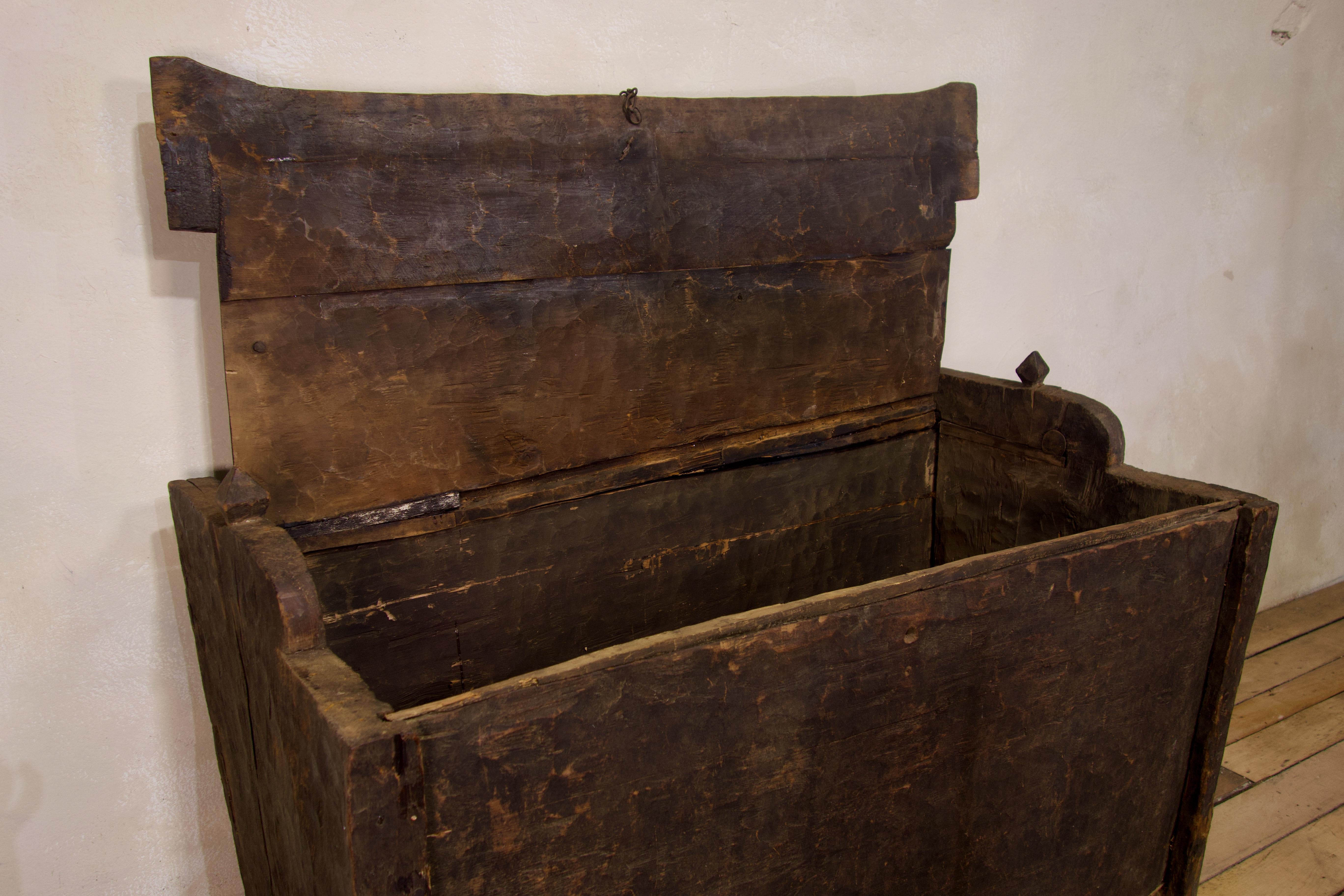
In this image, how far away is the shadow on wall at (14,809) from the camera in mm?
1554

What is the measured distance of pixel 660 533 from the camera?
1.88 m

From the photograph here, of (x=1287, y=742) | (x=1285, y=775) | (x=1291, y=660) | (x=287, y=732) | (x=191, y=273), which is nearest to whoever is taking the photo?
(x=287, y=732)

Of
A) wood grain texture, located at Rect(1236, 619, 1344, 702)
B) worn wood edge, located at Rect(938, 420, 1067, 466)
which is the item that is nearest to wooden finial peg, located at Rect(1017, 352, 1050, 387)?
worn wood edge, located at Rect(938, 420, 1067, 466)

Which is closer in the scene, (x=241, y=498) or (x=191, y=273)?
(x=241, y=498)

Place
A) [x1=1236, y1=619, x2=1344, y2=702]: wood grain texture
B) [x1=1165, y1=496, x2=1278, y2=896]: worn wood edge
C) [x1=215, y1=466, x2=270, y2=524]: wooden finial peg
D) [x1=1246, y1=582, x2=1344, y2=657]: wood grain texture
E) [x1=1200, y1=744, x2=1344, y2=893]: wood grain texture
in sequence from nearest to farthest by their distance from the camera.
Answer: [x1=215, y1=466, x2=270, y2=524]: wooden finial peg → [x1=1165, y1=496, x2=1278, y2=896]: worn wood edge → [x1=1200, y1=744, x2=1344, y2=893]: wood grain texture → [x1=1236, y1=619, x2=1344, y2=702]: wood grain texture → [x1=1246, y1=582, x2=1344, y2=657]: wood grain texture

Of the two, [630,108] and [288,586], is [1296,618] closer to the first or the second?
[630,108]

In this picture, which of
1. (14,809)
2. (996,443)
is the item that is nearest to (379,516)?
(14,809)

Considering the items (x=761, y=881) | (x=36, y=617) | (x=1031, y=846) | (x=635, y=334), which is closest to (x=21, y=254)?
(x=36, y=617)

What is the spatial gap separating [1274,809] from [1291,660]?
2.56 feet

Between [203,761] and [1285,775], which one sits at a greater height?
[203,761]

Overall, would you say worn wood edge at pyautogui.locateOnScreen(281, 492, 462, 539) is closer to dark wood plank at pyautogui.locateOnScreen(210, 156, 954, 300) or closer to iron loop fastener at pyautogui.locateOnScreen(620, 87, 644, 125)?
dark wood plank at pyautogui.locateOnScreen(210, 156, 954, 300)

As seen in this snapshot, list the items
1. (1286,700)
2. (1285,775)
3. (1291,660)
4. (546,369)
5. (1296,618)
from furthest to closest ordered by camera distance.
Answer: (1296,618) < (1291,660) < (1286,700) < (1285,775) < (546,369)

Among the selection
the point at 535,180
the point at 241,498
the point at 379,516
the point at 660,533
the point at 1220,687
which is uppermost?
the point at 535,180

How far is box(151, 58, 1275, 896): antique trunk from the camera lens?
1.08 metres
